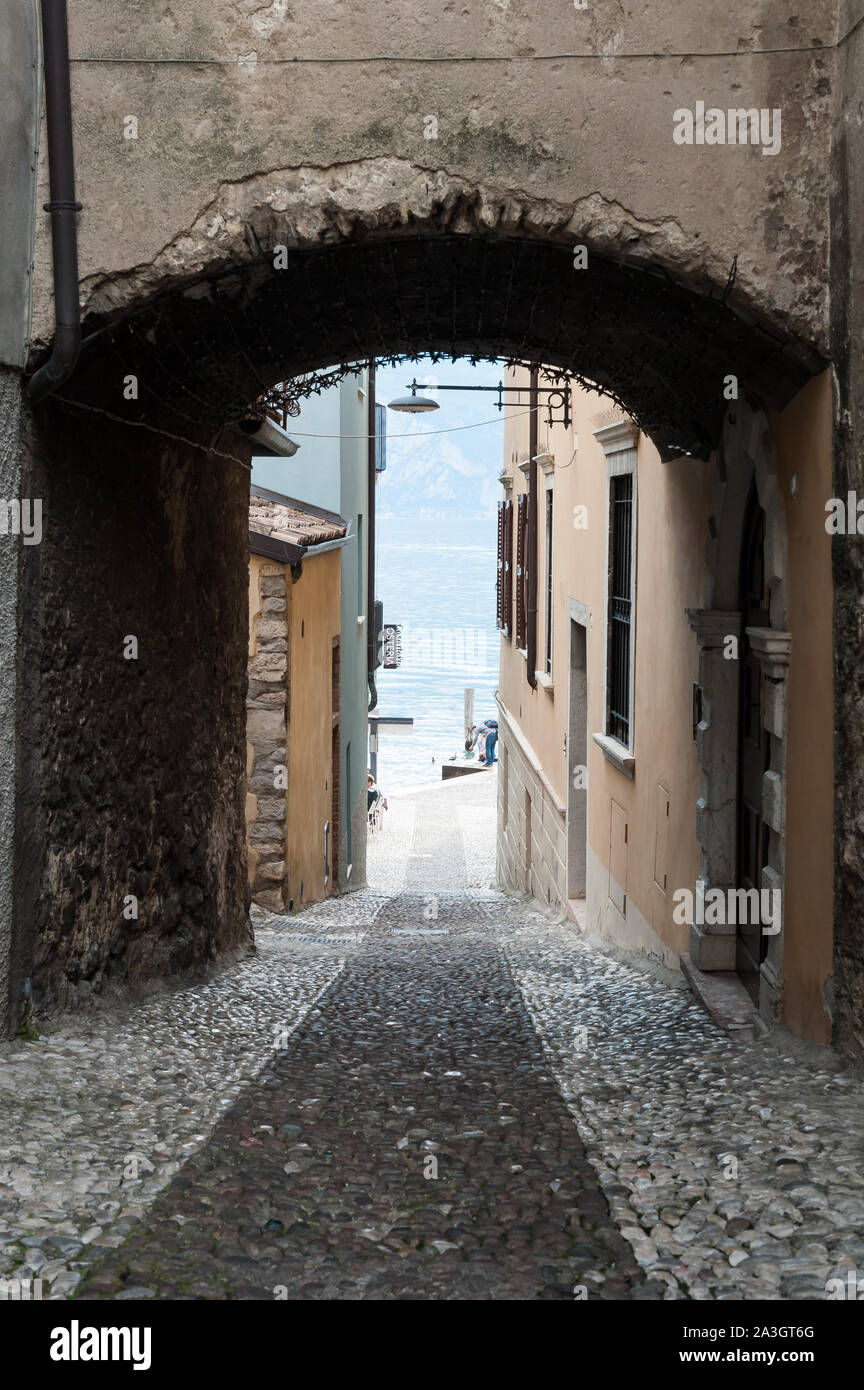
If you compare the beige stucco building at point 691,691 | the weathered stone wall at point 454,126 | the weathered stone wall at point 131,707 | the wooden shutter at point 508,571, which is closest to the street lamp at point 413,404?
the beige stucco building at point 691,691

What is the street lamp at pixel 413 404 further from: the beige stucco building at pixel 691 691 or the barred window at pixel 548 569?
the barred window at pixel 548 569

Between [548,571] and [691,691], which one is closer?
[691,691]

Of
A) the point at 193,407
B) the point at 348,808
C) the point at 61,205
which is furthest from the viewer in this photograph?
the point at 348,808

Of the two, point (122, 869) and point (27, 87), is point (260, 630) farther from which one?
point (27, 87)

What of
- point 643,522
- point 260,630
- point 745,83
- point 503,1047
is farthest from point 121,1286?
point 260,630

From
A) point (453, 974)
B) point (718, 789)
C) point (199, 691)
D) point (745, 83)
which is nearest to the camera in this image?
point (745, 83)

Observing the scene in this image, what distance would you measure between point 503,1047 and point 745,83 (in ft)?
13.0

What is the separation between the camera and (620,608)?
9.69 metres

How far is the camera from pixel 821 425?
4637 mm

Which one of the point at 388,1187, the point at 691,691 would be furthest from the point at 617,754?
the point at 388,1187

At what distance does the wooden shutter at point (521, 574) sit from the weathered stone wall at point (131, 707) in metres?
7.34

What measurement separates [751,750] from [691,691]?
68 centimetres

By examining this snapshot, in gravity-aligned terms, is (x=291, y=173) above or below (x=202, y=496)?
above

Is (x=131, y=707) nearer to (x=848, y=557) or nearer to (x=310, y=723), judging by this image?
(x=848, y=557)
